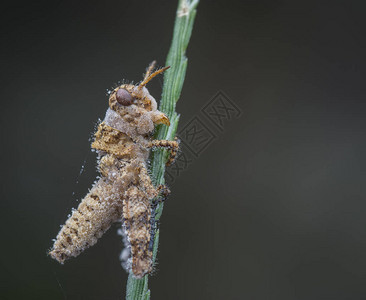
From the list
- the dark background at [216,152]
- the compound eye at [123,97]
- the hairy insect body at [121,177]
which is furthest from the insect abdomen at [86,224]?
the dark background at [216,152]

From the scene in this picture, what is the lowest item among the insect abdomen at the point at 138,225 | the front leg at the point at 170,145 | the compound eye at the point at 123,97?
the insect abdomen at the point at 138,225

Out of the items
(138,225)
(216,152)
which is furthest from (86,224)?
(216,152)

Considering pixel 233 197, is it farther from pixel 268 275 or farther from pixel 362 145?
pixel 362 145

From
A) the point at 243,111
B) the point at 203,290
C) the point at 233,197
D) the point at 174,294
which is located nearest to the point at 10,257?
the point at 174,294

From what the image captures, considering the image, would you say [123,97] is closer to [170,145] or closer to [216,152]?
[170,145]

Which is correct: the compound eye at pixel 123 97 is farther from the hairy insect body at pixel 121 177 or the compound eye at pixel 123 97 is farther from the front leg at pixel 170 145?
the front leg at pixel 170 145

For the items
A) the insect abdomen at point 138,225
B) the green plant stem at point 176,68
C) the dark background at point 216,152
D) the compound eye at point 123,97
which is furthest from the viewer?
the dark background at point 216,152

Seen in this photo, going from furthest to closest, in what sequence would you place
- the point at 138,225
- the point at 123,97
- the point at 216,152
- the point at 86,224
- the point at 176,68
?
1. the point at 216,152
2. the point at 123,97
3. the point at 86,224
4. the point at 138,225
5. the point at 176,68

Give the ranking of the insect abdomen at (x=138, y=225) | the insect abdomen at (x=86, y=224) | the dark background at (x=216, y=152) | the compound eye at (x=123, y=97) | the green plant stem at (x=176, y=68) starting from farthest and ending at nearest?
the dark background at (x=216, y=152) → the compound eye at (x=123, y=97) → the insect abdomen at (x=86, y=224) → the insect abdomen at (x=138, y=225) → the green plant stem at (x=176, y=68)
